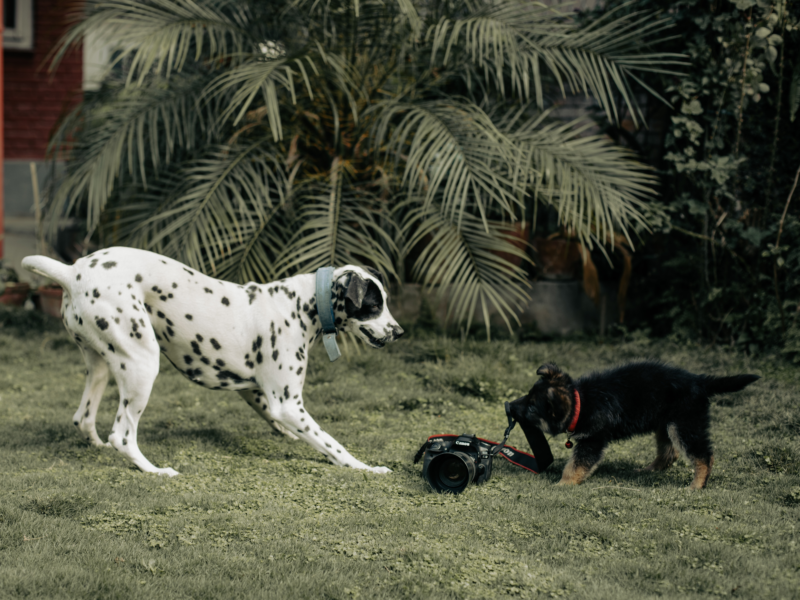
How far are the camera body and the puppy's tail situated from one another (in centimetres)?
111

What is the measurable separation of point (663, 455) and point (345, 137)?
13.9 feet

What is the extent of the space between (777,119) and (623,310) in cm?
215

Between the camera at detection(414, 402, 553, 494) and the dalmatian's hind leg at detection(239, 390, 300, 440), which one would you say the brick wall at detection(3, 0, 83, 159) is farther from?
the camera at detection(414, 402, 553, 494)

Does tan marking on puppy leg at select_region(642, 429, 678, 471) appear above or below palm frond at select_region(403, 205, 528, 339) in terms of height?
below

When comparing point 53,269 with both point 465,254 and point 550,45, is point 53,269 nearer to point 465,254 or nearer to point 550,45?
point 465,254

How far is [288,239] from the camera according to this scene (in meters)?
6.56

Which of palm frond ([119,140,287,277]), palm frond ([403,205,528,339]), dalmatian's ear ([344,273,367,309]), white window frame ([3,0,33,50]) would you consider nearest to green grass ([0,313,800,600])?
dalmatian's ear ([344,273,367,309])

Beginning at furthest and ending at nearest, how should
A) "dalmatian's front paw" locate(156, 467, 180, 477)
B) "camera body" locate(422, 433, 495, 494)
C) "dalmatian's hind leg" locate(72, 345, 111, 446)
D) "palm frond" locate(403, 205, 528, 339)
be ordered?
"palm frond" locate(403, 205, 528, 339)
"dalmatian's hind leg" locate(72, 345, 111, 446)
"dalmatian's front paw" locate(156, 467, 180, 477)
"camera body" locate(422, 433, 495, 494)

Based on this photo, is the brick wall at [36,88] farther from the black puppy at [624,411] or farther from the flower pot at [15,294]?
the black puppy at [624,411]

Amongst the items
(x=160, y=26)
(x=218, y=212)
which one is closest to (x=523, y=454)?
(x=218, y=212)

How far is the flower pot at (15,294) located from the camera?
798 centimetres

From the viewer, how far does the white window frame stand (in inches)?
453

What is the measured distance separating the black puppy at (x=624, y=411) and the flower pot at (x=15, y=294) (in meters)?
Result: 6.30

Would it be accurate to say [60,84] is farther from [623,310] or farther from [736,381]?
[736,381]
